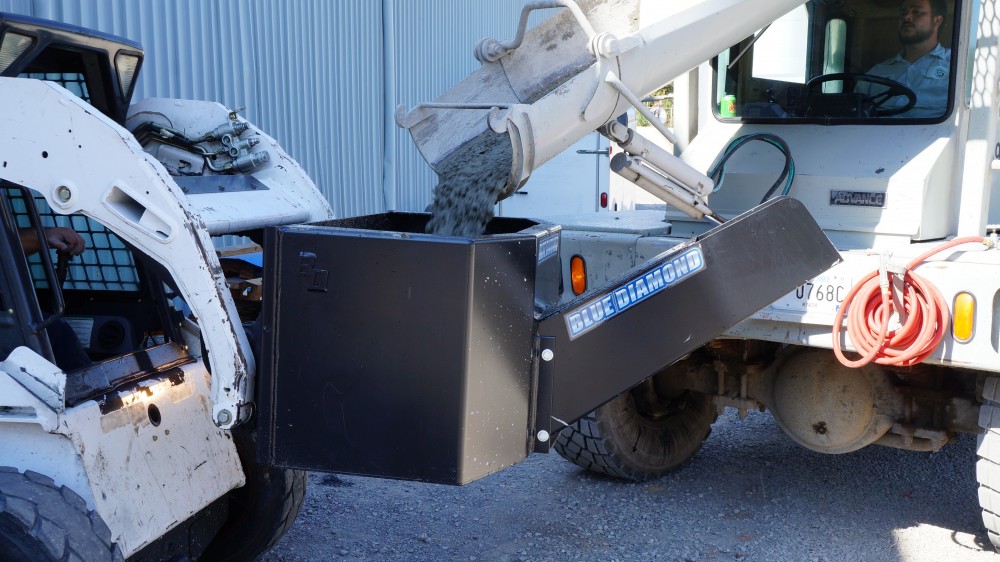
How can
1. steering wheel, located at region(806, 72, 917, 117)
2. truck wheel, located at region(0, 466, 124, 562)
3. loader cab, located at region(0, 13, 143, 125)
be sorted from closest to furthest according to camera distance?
truck wheel, located at region(0, 466, 124, 562) < loader cab, located at region(0, 13, 143, 125) < steering wheel, located at region(806, 72, 917, 117)

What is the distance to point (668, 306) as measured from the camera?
290cm

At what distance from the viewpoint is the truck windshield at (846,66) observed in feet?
13.3

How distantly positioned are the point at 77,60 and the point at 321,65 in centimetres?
464

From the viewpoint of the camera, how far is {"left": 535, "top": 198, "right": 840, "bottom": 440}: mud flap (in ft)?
8.98

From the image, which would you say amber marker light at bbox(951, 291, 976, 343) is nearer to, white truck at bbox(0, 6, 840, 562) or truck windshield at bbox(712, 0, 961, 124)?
white truck at bbox(0, 6, 840, 562)

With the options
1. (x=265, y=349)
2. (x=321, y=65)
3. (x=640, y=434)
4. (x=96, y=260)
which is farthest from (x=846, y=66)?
(x=321, y=65)

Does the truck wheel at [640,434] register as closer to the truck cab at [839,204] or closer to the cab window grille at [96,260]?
the truck cab at [839,204]

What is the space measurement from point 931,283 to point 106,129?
105 inches

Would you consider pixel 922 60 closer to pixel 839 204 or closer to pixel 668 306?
pixel 839 204

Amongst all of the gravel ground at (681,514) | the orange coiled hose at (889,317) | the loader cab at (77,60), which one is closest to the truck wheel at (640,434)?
the gravel ground at (681,514)

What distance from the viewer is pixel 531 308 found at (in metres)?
2.65

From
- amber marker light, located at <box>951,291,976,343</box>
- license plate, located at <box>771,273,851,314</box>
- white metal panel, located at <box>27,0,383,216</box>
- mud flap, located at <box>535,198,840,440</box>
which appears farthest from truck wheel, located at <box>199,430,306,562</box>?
white metal panel, located at <box>27,0,383,216</box>

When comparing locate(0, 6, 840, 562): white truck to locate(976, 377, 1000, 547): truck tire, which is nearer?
locate(0, 6, 840, 562): white truck

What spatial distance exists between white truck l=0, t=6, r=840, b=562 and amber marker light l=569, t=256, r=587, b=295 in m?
1.26
